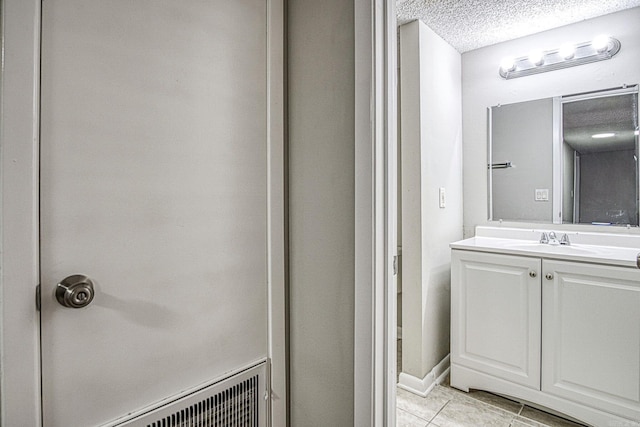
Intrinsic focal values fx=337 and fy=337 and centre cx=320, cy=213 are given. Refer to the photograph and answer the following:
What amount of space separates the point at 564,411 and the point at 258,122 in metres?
2.03

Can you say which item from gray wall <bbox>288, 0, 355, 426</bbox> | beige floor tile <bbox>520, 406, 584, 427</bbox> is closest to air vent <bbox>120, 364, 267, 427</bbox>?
gray wall <bbox>288, 0, 355, 426</bbox>

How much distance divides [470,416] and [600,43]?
2.26m

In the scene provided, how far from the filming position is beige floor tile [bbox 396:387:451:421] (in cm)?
185

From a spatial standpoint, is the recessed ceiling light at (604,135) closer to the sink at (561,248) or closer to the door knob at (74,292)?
the sink at (561,248)

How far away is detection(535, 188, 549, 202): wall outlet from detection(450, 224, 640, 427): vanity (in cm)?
18

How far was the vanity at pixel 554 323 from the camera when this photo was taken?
157 centimetres

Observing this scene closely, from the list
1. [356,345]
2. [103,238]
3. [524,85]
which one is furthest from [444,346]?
[103,238]

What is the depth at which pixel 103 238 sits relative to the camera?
77 centimetres

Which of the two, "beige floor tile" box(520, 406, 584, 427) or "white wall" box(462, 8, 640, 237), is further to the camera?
"white wall" box(462, 8, 640, 237)

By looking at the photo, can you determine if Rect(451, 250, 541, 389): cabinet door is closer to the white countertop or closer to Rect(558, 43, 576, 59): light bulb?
the white countertop

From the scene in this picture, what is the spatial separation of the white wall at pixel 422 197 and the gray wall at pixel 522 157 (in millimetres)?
419

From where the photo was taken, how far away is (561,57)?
2.11m

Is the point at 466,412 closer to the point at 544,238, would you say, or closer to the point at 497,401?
the point at 497,401

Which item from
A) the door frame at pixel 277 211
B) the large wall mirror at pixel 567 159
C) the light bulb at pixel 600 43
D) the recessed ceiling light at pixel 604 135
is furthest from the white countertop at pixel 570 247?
the door frame at pixel 277 211
